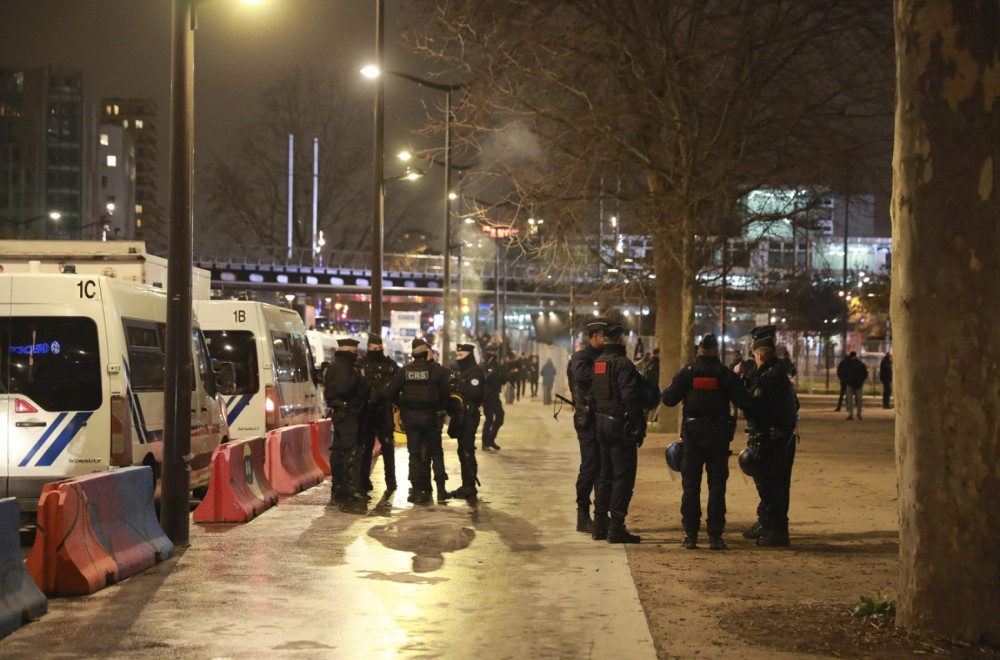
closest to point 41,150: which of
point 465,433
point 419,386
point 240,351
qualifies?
point 240,351

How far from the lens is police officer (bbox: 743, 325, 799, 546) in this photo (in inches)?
421

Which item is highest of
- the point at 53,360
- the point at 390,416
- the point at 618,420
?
the point at 53,360

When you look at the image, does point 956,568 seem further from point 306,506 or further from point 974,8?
point 306,506

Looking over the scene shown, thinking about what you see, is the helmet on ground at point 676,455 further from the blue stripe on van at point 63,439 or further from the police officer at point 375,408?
the blue stripe on van at point 63,439

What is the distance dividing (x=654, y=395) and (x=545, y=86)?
43.1ft

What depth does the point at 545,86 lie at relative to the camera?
23125 mm

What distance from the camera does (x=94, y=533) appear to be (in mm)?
8719

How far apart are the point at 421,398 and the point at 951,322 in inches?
301

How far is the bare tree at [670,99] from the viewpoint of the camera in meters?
22.2

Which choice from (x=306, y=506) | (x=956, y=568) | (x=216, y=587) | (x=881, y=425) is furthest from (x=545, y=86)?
(x=956, y=568)

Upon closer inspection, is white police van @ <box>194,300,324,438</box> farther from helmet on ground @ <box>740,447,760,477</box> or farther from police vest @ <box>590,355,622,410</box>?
helmet on ground @ <box>740,447,760,477</box>

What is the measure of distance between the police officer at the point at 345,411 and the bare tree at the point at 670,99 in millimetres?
9112

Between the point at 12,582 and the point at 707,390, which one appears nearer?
the point at 12,582

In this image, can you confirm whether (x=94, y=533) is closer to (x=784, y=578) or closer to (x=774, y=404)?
(x=784, y=578)
